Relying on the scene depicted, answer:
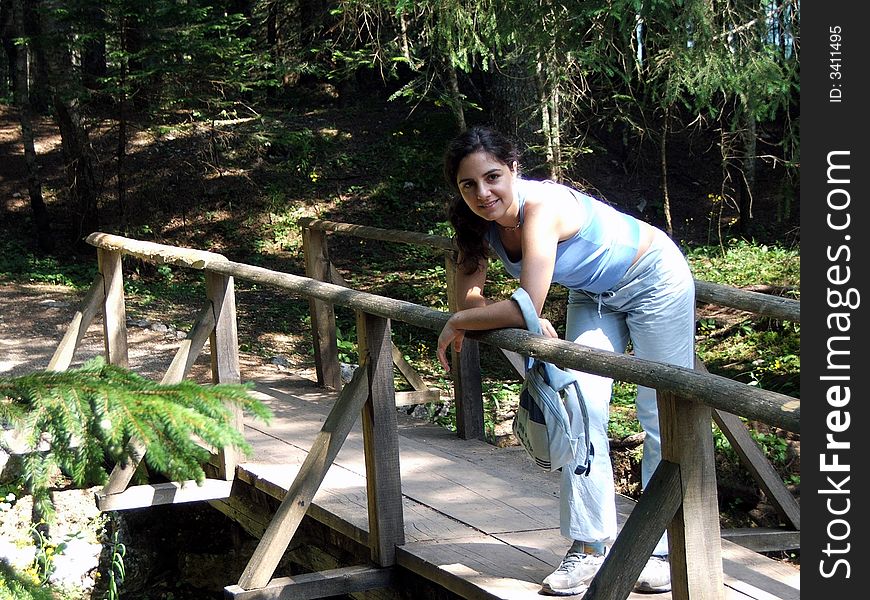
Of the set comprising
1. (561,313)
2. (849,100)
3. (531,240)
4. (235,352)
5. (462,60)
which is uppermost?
(462,60)

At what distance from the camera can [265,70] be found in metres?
14.7

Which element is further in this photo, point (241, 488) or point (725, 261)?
point (725, 261)

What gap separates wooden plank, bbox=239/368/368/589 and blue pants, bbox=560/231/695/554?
1140 mm

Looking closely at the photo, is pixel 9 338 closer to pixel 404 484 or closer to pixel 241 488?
pixel 241 488

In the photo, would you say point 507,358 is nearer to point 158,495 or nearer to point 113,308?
point 158,495

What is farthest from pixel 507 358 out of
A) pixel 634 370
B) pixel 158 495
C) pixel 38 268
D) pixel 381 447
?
pixel 38 268

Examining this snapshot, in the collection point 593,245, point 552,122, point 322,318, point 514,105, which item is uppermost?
point 514,105

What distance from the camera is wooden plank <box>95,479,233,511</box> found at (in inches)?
220

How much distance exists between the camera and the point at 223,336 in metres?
5.76

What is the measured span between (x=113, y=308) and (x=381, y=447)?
3.37m

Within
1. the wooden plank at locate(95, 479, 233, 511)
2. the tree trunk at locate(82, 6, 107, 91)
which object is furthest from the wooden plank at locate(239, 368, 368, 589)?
the tree trunk at locate(82, 6, 107, 91)

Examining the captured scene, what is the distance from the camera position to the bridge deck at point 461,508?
12.7 ft

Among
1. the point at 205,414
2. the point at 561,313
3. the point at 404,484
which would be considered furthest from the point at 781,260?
the point at 205,414

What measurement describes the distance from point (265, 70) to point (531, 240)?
12.3 m
